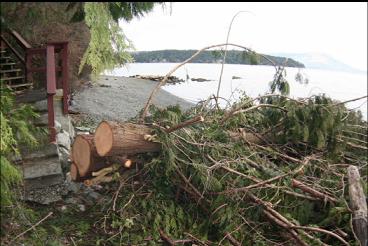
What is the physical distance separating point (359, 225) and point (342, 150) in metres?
2.40

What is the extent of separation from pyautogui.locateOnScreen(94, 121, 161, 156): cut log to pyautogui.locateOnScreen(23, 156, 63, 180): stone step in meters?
1.03

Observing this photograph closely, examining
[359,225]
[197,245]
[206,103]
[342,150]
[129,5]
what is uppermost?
[129,5]

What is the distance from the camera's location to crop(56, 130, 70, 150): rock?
6.63 meters

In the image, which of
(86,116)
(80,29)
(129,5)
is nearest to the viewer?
(129,5)

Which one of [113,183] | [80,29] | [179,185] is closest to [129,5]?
[179,185]

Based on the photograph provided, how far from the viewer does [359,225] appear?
16.1 ft

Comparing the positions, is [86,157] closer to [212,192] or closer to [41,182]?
[41,182]

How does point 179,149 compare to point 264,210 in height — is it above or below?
above

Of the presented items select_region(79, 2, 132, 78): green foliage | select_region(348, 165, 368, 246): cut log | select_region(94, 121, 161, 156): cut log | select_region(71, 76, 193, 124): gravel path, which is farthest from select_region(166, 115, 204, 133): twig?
select_region(71, 76, 193, 124): gravel path

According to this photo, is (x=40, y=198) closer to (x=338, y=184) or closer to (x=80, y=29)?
(x=338, y=184)

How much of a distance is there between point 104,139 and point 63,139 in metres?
2.05

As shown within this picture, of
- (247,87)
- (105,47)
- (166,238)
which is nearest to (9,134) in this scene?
(166,238)

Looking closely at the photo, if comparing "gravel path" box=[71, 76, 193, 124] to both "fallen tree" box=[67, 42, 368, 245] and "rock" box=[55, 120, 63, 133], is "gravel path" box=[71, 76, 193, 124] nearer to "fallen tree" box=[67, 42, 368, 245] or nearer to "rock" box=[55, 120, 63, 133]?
"rock" box=[55, 120, 63, 133]

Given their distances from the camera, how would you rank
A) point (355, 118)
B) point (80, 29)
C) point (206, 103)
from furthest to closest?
point (80, 29)
point (355, 118)
point (206, 103)
